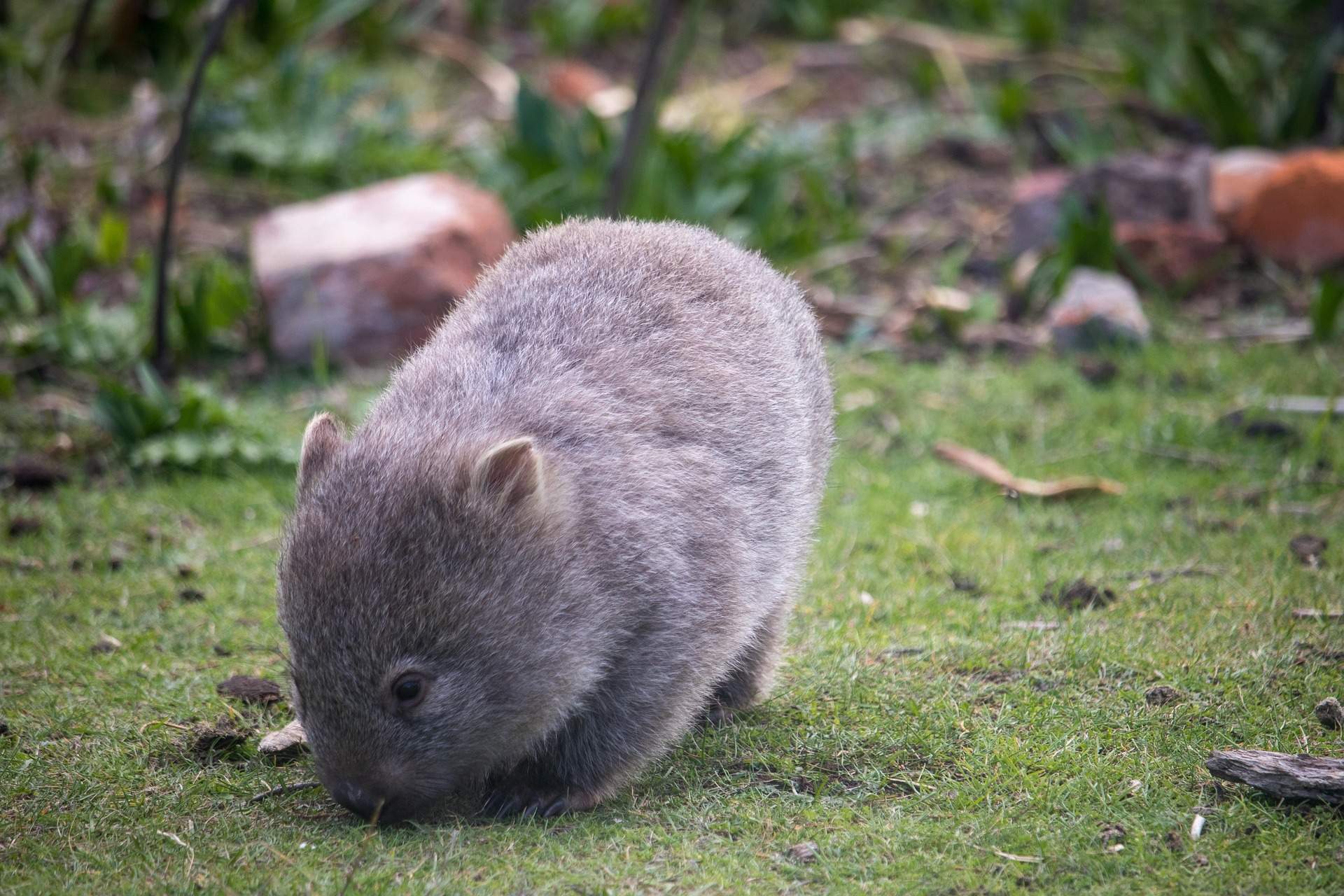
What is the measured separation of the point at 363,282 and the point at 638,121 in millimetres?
1621

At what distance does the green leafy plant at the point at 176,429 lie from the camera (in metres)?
5.86

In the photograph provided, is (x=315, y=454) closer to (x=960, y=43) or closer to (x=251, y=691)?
(x=251, y=691)

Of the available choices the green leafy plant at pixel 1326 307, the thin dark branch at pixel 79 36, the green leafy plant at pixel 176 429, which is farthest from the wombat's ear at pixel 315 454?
the thin dark branch at pixel 79 36

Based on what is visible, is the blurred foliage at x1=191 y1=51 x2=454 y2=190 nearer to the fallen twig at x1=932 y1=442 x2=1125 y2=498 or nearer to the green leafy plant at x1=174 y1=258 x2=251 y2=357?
the green leafy plant at x1=174 y1=258 x2=251 y2=357

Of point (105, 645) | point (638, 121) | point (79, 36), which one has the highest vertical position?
point (79, 36)

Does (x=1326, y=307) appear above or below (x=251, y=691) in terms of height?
above

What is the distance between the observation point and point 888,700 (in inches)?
155

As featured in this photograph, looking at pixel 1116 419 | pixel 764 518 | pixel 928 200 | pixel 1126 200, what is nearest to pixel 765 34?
pixel 928 200

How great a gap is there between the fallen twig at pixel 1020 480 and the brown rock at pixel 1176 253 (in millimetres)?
2156

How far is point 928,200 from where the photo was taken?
29.6ft

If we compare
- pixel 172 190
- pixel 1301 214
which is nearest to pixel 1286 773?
pixel 172 190

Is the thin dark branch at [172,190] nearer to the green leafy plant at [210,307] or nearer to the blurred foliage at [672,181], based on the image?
the green leafy plant at [210,307]

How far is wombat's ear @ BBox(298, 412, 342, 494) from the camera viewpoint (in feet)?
11.6

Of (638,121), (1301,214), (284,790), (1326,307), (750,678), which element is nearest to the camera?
(284,790)
